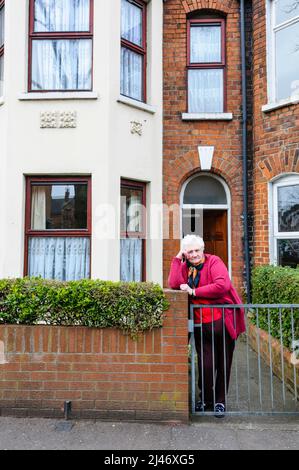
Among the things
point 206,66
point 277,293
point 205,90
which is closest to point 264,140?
point 205,90

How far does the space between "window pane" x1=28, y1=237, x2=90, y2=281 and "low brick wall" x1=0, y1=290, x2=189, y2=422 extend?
2.39m

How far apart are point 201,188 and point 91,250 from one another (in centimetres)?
279

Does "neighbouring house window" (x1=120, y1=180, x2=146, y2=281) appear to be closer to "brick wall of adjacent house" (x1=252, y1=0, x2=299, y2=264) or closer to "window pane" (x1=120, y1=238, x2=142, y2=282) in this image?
"window pane" (x1=120, y1=238, x2=142, y2=282)

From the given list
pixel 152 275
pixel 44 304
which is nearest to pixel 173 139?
pixel 152 275

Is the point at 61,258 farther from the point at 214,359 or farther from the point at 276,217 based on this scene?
the point at 276,217

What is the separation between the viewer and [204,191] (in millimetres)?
7777

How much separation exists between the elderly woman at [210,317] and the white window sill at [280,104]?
13.1 ft

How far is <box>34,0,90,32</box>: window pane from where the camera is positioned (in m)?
6.54

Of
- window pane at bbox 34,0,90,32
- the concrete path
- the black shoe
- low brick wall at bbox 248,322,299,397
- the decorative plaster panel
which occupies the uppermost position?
window pane at bbox 34,0,90,32

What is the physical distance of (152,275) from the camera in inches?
270

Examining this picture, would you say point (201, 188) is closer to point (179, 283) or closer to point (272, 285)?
point (272, 285)

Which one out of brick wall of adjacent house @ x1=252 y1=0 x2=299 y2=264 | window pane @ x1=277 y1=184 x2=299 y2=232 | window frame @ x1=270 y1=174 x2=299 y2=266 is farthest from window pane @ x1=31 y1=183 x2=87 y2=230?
window pane @ x1=277 y1=184 x2=299 y2=232

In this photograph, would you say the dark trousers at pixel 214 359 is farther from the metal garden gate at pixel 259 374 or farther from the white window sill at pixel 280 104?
the white window sill at pixel 280 104

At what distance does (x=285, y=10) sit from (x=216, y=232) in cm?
423
